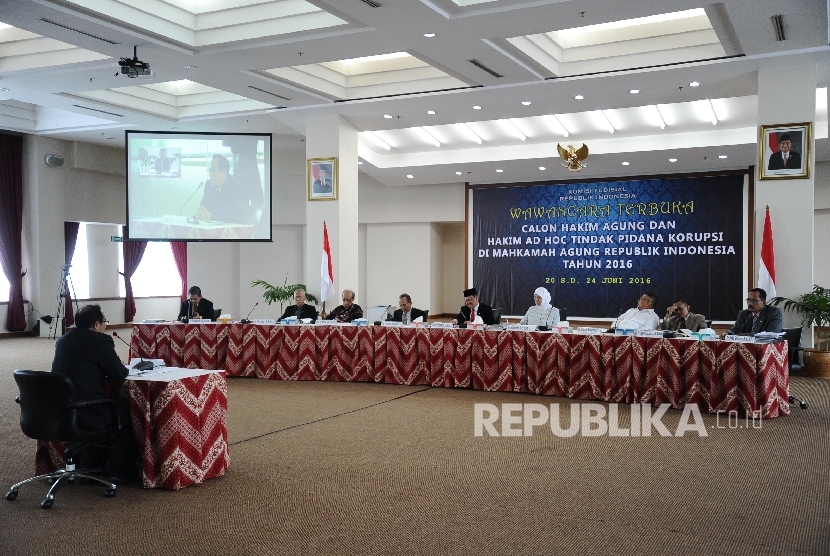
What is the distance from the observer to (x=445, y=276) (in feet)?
58.4

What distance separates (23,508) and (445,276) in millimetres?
14045

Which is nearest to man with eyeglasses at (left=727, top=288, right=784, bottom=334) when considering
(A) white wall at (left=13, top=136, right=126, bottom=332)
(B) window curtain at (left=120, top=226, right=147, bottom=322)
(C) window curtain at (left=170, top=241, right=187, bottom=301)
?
(A) white wall at (left=13, top=136, right=126, bottom=332)

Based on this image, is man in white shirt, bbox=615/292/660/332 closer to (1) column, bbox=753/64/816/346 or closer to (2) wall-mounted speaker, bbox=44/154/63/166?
(1) column, bbox=753/64/816/346

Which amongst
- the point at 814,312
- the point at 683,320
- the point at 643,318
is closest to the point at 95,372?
the point at 643,318

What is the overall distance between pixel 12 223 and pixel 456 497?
12467 millimetres

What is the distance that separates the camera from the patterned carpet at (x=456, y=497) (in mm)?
3553

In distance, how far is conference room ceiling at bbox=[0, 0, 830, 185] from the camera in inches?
285

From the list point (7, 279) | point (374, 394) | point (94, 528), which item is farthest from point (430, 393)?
point (7, 279)

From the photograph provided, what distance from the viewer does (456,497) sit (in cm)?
423

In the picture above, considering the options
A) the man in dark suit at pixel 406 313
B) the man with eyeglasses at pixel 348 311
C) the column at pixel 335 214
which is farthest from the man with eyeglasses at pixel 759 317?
the column at pixel 335 214

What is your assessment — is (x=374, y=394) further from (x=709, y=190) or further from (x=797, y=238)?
(x=709, y=190)

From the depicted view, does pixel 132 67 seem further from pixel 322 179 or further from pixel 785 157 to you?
pixel 785 157

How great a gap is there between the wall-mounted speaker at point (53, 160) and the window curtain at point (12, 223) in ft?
1.49

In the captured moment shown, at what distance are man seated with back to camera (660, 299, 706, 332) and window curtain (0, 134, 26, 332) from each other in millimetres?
11436
